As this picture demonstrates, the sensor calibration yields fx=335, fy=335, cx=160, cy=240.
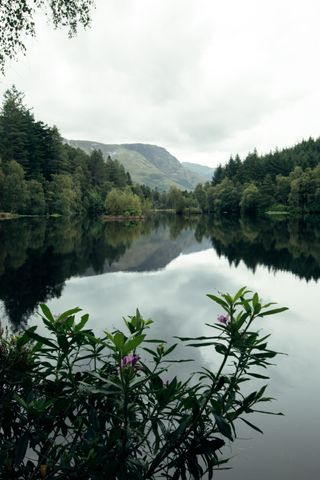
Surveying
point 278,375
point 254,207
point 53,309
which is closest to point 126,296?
point 53,309

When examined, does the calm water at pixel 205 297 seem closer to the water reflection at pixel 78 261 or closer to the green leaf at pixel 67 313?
the water reflection at pixel 78 261

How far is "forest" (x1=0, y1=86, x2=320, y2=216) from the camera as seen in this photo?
85688 millimetres

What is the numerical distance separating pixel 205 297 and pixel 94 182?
456 feet

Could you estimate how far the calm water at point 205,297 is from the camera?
229 inches

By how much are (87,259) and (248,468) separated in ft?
80.8

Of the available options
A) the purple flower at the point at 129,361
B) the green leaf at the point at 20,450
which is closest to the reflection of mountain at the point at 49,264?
the green leaf at the point at 20,450

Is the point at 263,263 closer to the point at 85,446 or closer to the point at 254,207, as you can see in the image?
the point at 85,446

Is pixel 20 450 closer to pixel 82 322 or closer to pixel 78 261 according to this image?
pixel 82 322

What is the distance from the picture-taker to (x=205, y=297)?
1745 centimetres

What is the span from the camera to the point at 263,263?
26359 millimetres

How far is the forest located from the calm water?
172 ft

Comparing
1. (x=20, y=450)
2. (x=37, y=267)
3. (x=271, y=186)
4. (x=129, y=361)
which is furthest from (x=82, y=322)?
(x=271, y=186)

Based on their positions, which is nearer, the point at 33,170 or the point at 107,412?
the point at 107,412

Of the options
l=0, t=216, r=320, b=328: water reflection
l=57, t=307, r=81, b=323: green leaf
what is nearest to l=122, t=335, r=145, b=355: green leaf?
l=57, t=307, r=81, b=323: green leaf
